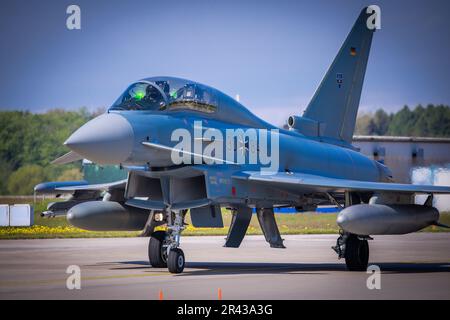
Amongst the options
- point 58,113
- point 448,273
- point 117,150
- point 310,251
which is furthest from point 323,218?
point 58,113

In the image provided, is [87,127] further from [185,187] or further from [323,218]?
[323,218]

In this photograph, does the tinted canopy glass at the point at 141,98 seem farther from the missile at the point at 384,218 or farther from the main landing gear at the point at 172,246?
the missile at the point at 384,218

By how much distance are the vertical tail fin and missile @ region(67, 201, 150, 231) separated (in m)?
4.93

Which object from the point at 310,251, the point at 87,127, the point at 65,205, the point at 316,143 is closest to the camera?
the point at 87,127

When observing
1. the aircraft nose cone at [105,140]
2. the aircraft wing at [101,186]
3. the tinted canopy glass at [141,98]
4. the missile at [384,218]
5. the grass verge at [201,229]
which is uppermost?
the tinted canopy glass at [141,98]

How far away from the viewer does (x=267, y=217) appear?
688 inches

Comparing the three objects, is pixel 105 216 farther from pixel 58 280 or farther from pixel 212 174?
pixel 58 280

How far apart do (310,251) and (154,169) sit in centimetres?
792

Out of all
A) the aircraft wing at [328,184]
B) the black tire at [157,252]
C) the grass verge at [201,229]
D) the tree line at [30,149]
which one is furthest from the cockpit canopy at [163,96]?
the tree line at [30,149]

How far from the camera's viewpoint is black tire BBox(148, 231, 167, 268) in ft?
55.5

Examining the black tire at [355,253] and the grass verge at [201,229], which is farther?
the grass verge at [201,229]

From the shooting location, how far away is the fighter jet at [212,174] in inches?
587

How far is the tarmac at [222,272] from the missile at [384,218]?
0.86 meters

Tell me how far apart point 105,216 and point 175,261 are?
293 cm
